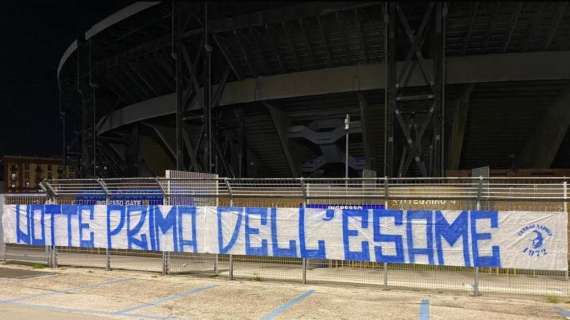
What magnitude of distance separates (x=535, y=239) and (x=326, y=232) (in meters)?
3.97

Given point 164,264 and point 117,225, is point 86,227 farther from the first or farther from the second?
point 164,264

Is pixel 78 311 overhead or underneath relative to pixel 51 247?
underneath

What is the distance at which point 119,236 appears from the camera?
11430 millimetres

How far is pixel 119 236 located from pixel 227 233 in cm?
302

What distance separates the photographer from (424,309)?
301 inches

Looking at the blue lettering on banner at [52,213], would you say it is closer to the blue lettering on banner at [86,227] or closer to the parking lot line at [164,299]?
the blue lettering on banner at [86,227]

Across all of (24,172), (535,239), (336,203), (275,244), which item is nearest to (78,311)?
(275,244)

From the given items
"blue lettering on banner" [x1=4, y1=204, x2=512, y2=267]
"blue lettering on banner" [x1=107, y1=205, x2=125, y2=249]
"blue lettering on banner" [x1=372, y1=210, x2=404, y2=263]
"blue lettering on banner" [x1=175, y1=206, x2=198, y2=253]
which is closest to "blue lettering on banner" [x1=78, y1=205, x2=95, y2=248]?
"blue lettering on banner" [x1=4, y1=204, x2=512, y2=267]

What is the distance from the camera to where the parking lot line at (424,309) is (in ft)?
23.4

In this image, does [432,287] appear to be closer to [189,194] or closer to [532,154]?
[189,194]

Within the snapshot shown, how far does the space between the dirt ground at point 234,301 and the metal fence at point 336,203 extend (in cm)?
60

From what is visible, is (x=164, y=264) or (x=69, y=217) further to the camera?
(x=69, y=217)

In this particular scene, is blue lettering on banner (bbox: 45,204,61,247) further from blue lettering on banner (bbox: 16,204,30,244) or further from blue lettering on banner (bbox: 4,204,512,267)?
blue lettering on banner (bbox: 16,204,30,244)

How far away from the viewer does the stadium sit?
341 inches
